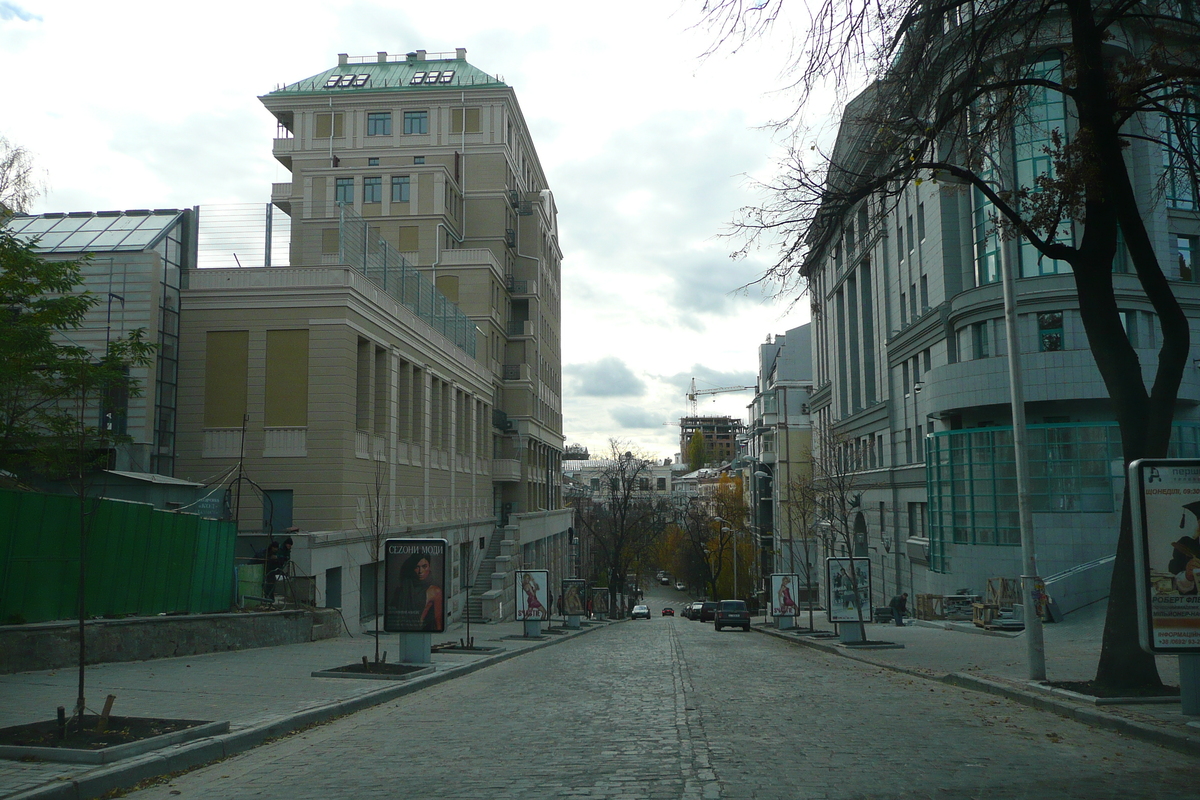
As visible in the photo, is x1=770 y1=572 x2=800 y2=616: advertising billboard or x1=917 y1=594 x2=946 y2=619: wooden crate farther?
x1=917 y1=594 x2=946 y2=619: wooden crate

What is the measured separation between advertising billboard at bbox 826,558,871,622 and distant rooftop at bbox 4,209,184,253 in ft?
68.8

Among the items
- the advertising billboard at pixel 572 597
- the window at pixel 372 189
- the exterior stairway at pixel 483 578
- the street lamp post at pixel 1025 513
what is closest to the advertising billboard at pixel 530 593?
the advertising billboard at pixel 572 597

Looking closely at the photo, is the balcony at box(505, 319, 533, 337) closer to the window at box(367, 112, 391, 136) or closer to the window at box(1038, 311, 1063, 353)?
the window at box(367, 112, 391, 136)

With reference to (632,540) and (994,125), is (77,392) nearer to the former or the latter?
(994,125)

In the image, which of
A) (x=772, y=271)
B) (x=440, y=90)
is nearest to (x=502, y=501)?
(x=440, y=90)

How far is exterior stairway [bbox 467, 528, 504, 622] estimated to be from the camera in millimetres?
41844

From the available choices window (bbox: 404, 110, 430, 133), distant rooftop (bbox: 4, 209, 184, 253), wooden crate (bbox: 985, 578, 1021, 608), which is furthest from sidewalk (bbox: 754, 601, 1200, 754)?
window (bbox: 404, 110, 430, 133)

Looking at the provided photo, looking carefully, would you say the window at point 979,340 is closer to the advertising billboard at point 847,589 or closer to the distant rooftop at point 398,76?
the advertising billboard at point 847,589

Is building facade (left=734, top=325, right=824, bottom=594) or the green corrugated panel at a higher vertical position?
building facade (left=734, top=325, right=824, bottom=594)

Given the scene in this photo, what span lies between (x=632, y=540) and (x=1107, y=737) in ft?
227

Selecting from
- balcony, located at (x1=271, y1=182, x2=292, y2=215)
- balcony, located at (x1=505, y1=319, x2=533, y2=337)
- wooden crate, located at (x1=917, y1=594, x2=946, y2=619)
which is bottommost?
wooden crate, located at (x1=917, y1=594, x2=946, y2=619)

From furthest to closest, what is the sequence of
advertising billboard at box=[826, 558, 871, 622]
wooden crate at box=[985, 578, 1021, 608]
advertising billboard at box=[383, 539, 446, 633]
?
wooden crate at box=[985, 578, 1021, 608] < advertising billboard at box=[826, 558, 871, 622] < advertising billboard at box=[383, 539, 446, 633]

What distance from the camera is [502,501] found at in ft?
190

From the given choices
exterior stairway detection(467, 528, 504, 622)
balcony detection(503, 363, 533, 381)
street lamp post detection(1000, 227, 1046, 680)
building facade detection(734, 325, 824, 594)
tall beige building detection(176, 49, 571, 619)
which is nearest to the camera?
street lamp post detection(1000, 227, 1046, 680)
